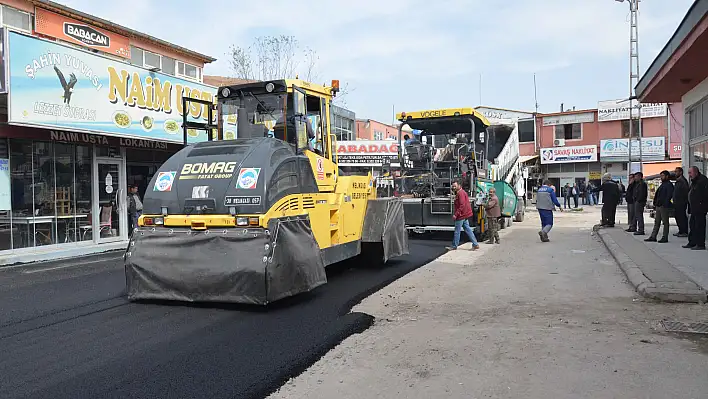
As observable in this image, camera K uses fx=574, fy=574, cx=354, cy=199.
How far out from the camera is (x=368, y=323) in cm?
627

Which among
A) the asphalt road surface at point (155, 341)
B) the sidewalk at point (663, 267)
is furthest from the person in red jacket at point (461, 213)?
the asphalt road surface at point (155, 341)

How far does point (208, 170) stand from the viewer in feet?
22.9

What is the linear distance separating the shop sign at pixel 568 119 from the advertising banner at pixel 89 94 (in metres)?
29.4

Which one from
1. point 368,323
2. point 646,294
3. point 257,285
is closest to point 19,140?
point 257,285

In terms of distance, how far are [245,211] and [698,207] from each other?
8554mm

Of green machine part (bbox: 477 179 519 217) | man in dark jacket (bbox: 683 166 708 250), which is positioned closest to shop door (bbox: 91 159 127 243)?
green machine part (bbox: 477 179 519 217)

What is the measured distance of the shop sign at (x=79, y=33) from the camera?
16922 millimetres

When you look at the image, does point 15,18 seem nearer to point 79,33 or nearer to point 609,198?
point 79,33

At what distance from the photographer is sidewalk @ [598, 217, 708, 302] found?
7078 millimetres

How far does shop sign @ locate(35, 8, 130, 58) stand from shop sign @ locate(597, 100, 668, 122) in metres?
30.6

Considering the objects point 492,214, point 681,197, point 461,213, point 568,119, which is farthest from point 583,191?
point 461,213

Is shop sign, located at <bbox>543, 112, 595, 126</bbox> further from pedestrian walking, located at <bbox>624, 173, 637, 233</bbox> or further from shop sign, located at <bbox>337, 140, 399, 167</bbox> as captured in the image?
pedestrian walking, located at <bbox>624, 173, 637, 233</bbox>

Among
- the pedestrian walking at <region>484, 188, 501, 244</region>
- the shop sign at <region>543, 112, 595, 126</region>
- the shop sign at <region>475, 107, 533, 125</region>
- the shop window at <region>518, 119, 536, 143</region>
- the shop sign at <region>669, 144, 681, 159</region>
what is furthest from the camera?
the shop window at <region>518, 119, 536, 143</region>

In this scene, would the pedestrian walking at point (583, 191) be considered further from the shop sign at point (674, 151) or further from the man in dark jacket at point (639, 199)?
the man in dark jacket at point (639, 199)
